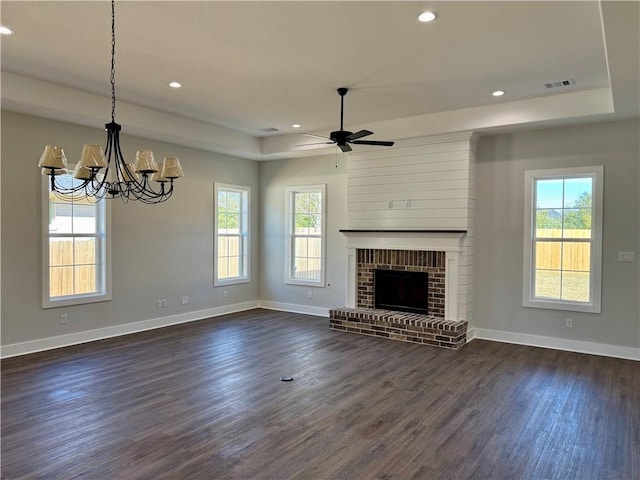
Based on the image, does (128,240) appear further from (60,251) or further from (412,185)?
(412,185)

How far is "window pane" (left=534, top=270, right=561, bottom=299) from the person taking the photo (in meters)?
5.91

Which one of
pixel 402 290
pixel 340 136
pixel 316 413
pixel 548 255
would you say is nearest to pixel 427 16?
pixel 340 136

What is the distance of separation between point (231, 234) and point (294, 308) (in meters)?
1.81

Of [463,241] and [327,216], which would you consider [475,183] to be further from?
[327,216]

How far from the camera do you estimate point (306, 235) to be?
827 cm

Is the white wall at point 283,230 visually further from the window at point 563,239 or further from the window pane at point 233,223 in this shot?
the window at point 563,239

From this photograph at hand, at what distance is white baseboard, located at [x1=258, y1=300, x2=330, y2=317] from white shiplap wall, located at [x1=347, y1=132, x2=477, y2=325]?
67.8 inches

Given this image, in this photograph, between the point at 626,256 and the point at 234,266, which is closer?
the point at 626,256

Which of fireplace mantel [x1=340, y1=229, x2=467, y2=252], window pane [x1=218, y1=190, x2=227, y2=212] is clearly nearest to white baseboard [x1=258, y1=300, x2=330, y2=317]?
fireplace mantel [x1=340, y1=229, x2=467, y2=252]

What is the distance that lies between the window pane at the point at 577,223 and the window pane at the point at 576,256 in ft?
0.39

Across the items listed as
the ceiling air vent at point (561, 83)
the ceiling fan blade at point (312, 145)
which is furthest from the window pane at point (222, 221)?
the ceiling air vent at point (561, 83)

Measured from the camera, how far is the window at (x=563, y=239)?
561 centimetres

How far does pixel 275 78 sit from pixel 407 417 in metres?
3.58

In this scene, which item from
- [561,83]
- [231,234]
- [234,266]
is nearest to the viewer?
[561,83]
